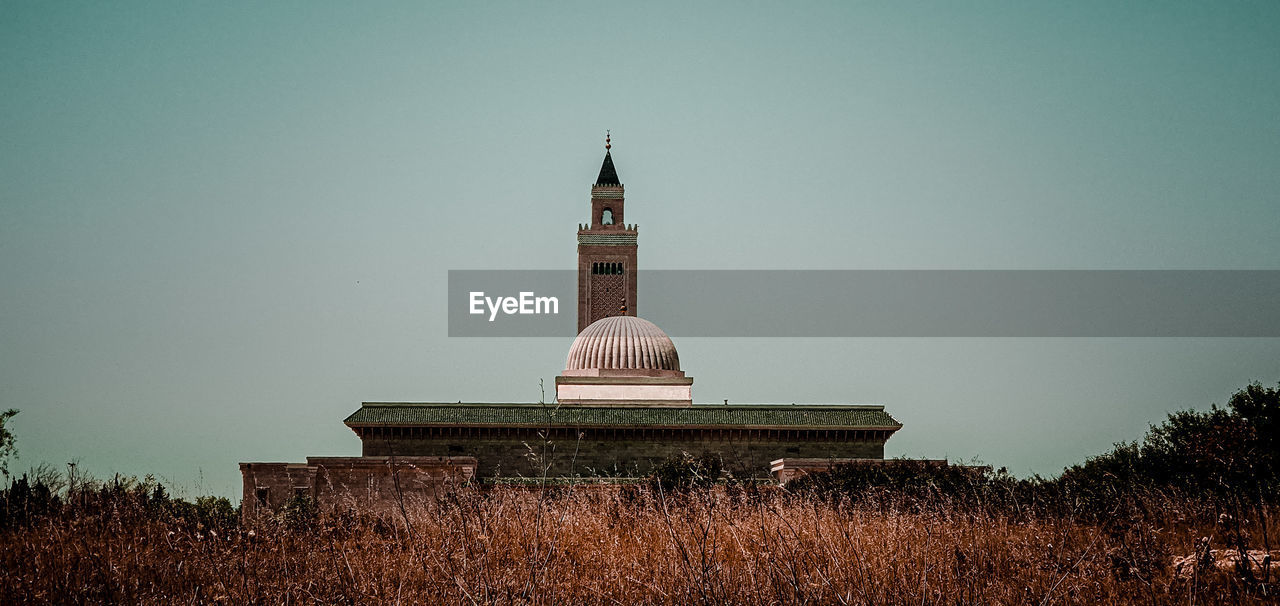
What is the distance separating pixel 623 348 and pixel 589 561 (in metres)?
46.0

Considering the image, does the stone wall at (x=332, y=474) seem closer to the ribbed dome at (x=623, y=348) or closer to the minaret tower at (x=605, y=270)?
the ribbed dome at (x=623, y=348)

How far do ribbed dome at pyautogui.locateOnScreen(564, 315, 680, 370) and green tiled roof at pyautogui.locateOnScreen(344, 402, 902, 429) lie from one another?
24.7 ft

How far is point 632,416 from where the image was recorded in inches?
1726

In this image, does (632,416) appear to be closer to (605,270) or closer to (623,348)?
(623,348)

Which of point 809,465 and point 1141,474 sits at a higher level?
point 809,465

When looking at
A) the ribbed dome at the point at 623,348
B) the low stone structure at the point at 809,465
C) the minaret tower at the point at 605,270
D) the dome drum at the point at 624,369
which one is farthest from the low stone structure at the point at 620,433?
the minaret tower at the point at 605,270

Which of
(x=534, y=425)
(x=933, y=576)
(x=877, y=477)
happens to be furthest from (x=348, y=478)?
(x=933, y=576)

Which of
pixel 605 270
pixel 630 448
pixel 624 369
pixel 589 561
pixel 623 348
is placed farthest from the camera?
pixel 605 270

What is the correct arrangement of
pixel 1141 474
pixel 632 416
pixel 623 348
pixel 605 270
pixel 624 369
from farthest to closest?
pixel 605 270 → pixel 623 348 → pixel 624 369 → pixel 632 416 → pixel 1141 474

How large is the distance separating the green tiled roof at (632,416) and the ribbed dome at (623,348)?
7.54 m

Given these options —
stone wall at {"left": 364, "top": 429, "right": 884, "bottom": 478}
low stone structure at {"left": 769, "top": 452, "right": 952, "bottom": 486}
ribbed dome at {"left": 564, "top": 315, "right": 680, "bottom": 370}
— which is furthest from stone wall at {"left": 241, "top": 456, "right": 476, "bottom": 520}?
ribbed dome at {"left": 564, "top": 315, "right": 680, "bottom": 370}

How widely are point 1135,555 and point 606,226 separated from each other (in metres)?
58.4

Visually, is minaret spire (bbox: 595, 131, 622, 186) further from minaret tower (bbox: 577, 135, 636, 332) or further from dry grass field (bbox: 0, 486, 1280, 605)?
dry grass field (bbox: 0, 486, 1280, 605)

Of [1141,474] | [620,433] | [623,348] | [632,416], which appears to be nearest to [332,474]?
[620,433]
